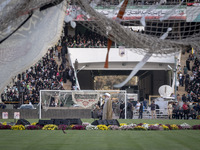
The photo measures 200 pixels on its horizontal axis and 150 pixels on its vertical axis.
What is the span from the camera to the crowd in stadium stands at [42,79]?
44.8 meters

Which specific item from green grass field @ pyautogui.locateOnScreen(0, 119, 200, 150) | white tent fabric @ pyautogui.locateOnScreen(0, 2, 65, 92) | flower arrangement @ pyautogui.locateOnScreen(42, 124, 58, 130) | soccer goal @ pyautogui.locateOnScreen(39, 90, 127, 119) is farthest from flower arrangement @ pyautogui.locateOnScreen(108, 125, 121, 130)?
soccer goal @ pyautogui.locateOnScreen(39, 90, 127, 119)

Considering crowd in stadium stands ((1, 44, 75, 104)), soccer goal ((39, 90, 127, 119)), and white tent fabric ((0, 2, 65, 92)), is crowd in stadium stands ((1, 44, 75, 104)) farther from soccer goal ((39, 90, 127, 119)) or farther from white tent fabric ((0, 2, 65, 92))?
white tent fabric ((0, 2, 65, 92))

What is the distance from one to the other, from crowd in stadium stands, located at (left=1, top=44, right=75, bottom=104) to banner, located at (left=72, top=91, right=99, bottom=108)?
28.2ft

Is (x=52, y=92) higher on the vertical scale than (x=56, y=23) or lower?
lower

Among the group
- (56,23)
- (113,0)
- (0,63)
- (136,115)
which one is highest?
(113,0)

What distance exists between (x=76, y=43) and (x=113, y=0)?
154 ft

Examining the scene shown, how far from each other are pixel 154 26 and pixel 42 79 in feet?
132

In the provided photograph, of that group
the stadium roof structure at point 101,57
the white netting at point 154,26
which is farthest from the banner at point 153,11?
the stadium roof structure at point 101,57

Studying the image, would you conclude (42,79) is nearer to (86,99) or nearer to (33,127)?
(86,99)

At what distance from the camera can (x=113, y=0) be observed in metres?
9.16

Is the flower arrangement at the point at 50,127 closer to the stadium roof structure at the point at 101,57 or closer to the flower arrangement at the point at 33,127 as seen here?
the flower arrangement at the point at 33,127

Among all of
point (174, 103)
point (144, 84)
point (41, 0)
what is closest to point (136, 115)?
point (174, 103)

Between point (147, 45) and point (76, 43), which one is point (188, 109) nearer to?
point (76, 43)

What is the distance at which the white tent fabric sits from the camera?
23.3 ft
